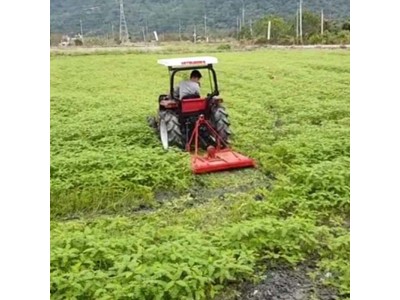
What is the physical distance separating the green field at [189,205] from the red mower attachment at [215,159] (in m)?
0.08

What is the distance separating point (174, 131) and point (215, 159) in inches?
25.5

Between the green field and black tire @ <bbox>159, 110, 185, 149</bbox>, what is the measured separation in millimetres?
157

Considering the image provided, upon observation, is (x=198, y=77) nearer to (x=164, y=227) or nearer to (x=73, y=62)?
(x=164, y=227)

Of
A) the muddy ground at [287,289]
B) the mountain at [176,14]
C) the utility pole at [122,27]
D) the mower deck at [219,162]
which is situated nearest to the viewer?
the muddy ground at [287,289]

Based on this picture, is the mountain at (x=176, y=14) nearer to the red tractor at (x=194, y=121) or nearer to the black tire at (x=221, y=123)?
the red tractor at (x=194, y=121)

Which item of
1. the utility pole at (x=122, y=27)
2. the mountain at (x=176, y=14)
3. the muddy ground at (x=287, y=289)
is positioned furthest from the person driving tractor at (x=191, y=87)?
the utility pole at (x=122, y=27)

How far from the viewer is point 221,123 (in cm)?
594

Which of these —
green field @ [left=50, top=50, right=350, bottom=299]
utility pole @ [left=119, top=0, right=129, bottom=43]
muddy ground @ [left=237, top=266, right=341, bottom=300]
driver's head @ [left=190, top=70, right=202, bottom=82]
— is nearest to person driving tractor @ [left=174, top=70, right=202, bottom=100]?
driver's head @ [left=190, top=70, right=202, bottom=82]

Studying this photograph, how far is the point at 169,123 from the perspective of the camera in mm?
5934

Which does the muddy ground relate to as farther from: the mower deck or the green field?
the mower deck

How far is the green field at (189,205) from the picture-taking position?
303 centimetres

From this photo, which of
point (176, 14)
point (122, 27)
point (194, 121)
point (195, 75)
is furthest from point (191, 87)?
point (122, 27)

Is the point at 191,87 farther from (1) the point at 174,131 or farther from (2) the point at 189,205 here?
(2) the point at 189,205

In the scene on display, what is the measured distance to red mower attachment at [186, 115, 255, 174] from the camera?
5285mm
